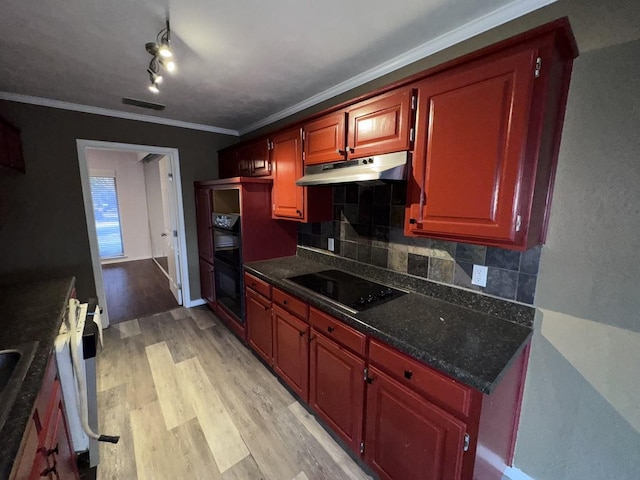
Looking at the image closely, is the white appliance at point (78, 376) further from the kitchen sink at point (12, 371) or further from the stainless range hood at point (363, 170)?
the stainless range hood at point (363, 170)

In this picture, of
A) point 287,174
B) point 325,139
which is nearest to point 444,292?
point 325,139

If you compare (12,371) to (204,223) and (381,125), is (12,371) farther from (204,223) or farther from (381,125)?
(204,223)

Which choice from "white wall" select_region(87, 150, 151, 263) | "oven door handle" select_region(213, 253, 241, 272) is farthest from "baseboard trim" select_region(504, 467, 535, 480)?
"white wall" select_region(87, 150, 151, 263)

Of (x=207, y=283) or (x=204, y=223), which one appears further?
(x=207, y=283)

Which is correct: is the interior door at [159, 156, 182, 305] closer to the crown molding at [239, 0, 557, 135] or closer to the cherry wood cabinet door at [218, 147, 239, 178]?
the cherry wood cabinet door at [218, 147, 239, 178]

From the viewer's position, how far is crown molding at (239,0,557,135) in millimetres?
1256

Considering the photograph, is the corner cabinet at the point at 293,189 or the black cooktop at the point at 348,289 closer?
the black cooktop at the point at 348,289

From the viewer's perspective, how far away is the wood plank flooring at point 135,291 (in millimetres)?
3528

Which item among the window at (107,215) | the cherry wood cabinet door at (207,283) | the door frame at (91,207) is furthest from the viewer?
the window at (107,215)

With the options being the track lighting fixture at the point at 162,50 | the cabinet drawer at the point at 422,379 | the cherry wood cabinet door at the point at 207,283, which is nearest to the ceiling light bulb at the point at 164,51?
the track lighting fixture at the point at 162,50

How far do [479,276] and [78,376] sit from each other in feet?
6.58

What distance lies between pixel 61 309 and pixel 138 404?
3.05 ft

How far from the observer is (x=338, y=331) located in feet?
4.97

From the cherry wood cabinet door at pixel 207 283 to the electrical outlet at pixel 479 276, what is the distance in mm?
2746
